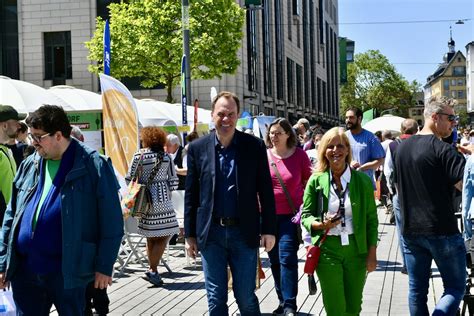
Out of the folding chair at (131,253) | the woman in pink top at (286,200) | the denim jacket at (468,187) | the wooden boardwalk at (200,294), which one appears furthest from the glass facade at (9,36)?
the denim jacket at (468,187)

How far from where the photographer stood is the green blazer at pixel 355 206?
5.58m

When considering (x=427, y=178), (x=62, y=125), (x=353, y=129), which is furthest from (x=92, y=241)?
(x=353, y=129)

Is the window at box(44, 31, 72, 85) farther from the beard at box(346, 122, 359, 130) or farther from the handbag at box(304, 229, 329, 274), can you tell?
the handbag at box(304, 229, 329, 274)

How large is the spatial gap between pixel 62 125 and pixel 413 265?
9.13 feet

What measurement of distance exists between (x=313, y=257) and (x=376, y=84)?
11097 cm

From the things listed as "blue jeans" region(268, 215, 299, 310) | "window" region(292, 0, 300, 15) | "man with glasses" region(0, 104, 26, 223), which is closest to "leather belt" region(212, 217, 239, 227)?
"man with glasses" region(0, 104, 26, 223)

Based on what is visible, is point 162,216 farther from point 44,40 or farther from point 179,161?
point 44,40

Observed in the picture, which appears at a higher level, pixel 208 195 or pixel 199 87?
pixel 199 87

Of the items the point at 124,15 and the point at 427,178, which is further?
the point at 124,15

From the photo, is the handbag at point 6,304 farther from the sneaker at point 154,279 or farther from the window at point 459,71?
the window at point 459,71

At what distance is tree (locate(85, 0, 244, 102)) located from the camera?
105 ft

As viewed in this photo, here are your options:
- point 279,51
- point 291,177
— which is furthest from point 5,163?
point 279,51

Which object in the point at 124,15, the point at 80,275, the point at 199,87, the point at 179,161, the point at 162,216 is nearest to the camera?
the point at 80,275

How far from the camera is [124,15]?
33.0m
